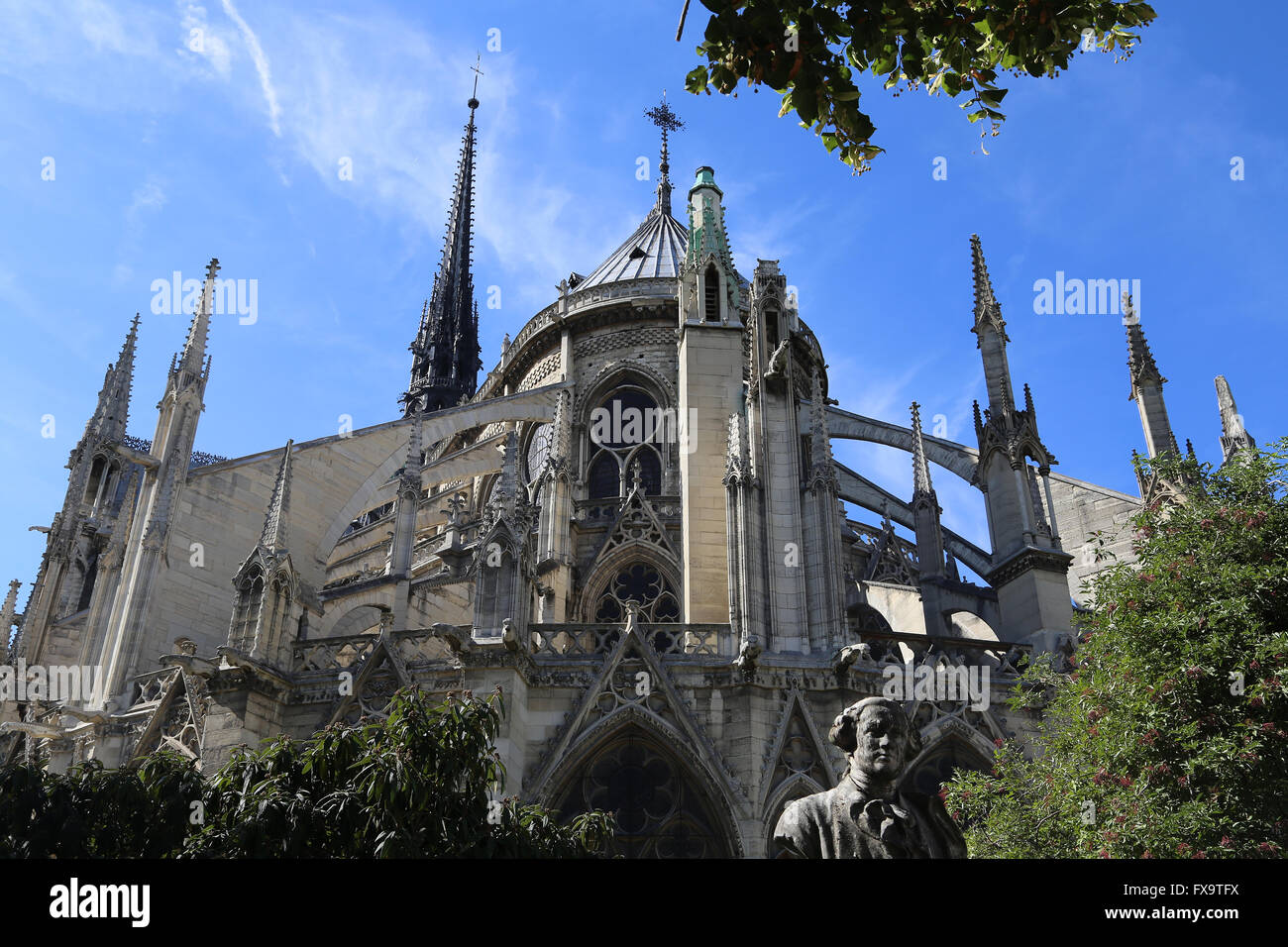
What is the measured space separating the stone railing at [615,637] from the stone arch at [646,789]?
52.4 inches

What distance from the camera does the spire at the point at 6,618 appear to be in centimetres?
2657

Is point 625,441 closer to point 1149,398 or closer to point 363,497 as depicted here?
point 363,497

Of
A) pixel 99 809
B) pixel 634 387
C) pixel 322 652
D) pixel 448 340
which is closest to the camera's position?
pixel 99 809

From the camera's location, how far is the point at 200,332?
2317 centimetres

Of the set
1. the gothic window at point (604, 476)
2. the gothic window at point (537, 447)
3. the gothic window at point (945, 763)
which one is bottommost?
the gothic window at point (945, 763)

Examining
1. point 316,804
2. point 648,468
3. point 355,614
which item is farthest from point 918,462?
point 316,804

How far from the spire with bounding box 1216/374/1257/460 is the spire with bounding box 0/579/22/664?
91.3 feet

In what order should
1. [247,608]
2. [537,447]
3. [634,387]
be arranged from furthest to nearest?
[537,447], [634,387], [247,608]

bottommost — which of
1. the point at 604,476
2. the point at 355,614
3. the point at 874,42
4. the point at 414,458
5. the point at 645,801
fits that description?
the point at 645,801

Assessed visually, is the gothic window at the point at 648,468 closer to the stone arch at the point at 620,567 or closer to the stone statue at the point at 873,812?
the stone arch at the point at 620,567

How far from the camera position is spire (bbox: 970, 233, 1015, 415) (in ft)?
76.7

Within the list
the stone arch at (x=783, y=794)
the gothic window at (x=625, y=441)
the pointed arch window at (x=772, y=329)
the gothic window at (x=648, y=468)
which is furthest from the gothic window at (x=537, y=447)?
the stone arch at (x=783, y=794)

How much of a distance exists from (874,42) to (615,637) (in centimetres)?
1248

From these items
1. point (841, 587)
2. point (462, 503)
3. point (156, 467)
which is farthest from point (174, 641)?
point (841, 587)
